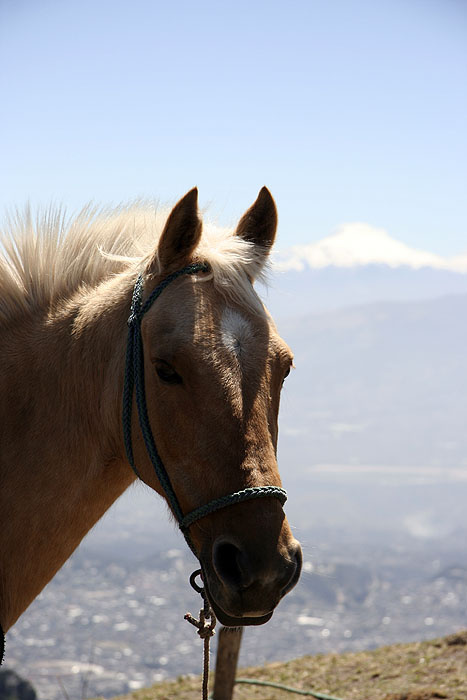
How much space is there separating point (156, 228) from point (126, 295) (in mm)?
622

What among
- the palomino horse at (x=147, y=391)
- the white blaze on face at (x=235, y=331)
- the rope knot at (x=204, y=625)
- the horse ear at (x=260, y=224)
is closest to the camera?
the palomino horse at (x=147, y=391)

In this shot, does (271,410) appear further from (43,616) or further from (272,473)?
(43,616)

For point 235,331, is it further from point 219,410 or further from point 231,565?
point 231,565

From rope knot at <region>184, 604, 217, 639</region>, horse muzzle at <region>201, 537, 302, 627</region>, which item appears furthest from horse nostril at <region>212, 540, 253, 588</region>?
rope knot at <region>184, 604, 217, 639</region>

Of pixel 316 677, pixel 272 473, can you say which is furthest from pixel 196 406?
pixel 316 677

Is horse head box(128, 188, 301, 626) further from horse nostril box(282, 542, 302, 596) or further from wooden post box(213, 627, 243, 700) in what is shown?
wooden post box(213, 627, 243, 700)

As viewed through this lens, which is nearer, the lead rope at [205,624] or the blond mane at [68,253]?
the lead rope at [205,624]

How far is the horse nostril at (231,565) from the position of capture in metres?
2.56

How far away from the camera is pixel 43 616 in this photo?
197m

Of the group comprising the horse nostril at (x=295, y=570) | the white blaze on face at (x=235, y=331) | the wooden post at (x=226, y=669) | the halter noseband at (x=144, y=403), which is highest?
the white blaze on face at (x=235, y=331)

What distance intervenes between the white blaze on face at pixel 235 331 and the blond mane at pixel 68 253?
1.48ft

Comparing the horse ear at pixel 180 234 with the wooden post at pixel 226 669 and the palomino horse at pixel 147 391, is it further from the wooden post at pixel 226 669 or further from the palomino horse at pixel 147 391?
the wooden post at pixel 226 669

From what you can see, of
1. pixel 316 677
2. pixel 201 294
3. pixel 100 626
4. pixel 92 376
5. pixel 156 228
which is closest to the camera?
pixel 201 294

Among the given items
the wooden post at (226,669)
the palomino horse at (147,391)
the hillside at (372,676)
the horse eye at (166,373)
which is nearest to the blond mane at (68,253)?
the palomino horse at (147,391)
